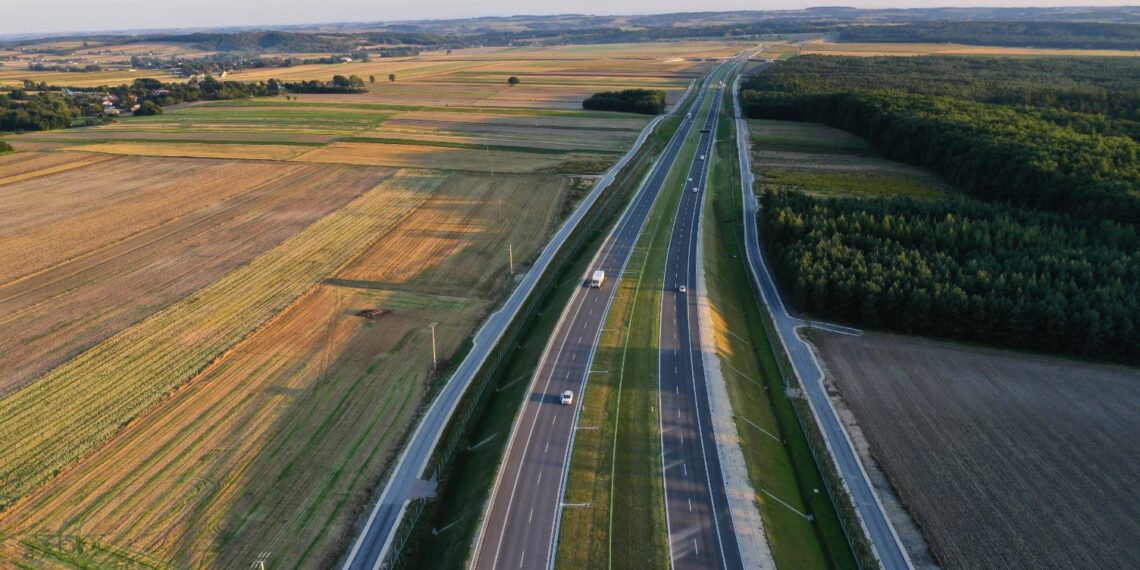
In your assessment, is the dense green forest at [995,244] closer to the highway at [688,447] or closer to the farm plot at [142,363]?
the highway at [688,447]

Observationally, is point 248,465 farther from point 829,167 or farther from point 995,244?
point 829,167

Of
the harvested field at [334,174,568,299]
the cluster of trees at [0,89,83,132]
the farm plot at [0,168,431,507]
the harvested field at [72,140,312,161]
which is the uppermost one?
the cluster of trees at [0,89,83,132]

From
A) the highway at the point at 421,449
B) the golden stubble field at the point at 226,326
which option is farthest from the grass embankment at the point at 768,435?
the golden stubble field at the point at 226,326

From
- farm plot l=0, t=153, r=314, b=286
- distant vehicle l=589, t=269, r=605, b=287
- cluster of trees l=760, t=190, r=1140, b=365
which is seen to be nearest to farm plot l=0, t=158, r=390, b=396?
farm plot l=0, t=153, r=314, b=286

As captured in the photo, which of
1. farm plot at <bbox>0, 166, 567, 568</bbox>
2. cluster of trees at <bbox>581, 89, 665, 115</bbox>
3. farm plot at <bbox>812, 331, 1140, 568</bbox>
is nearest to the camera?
farm plot at <bbox>0, 166, 567, 568</bbox>

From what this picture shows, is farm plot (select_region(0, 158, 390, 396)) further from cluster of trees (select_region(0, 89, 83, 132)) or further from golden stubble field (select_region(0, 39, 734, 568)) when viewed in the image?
cluster of trees (select_region(0, 89, 83, 132))

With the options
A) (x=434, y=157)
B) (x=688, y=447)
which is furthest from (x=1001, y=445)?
(x=434, y=157)

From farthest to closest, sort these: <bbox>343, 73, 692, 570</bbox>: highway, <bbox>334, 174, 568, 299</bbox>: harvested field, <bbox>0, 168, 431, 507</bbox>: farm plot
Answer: <bbox>334, 174, 568, 299</bbox>: harvested field < <bbox>0, 168, 431, 507</bbox>: farm plot < <bbox>343, 73, 692, 570</bbox>: highway

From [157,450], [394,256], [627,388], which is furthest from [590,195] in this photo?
[157,450]
